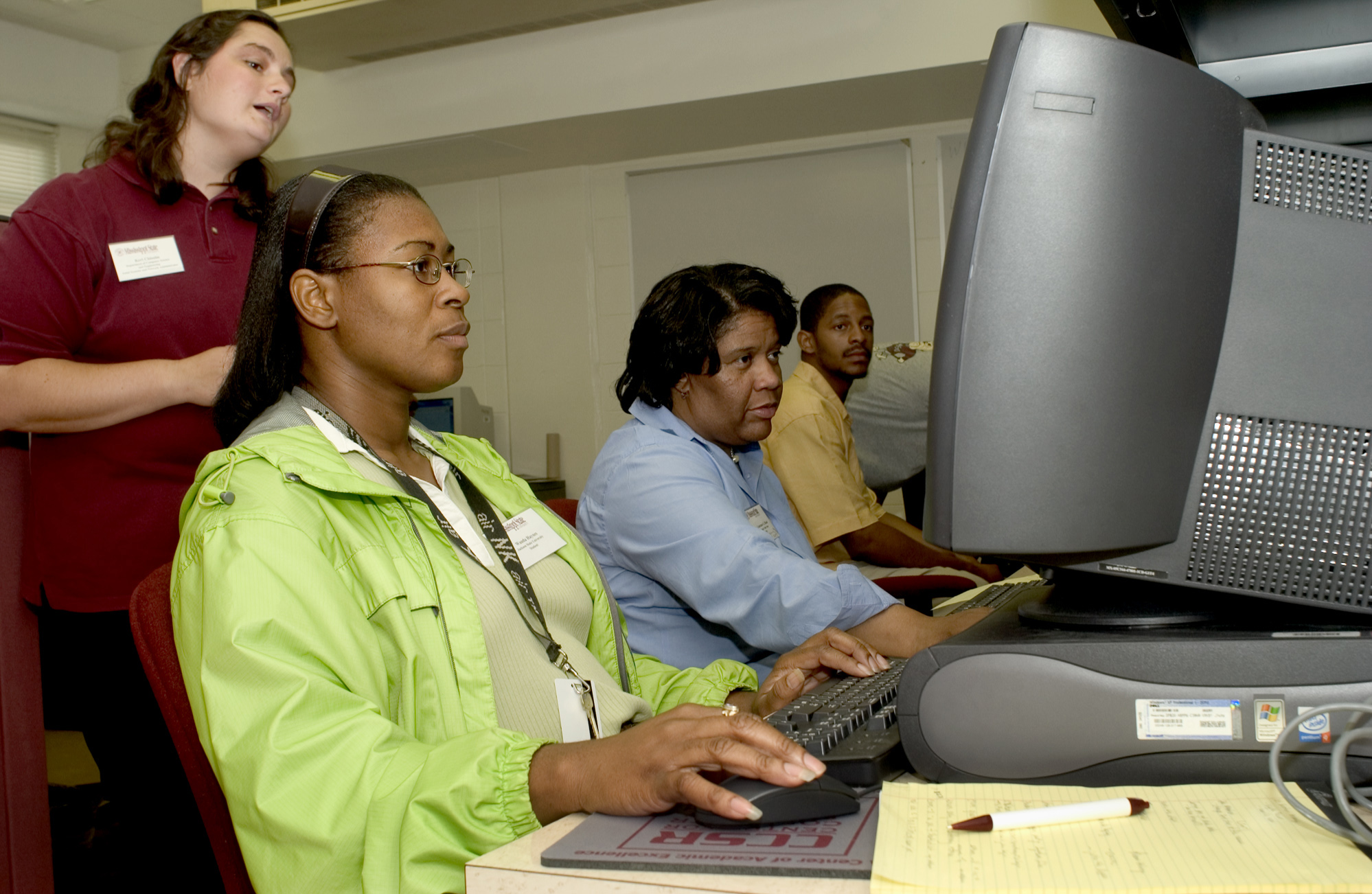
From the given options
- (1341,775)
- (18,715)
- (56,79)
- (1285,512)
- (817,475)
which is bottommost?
(18,715)

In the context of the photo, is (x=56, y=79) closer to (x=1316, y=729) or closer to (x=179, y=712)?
(x=179, y=712)

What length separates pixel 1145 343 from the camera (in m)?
0.75

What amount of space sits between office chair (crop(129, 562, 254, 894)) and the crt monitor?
64 cm

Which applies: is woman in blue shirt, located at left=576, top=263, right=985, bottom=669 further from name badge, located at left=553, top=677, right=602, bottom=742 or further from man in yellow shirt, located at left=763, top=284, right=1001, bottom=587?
man in yellow shirt, located at left=763, top=284, right=1001, bottom=587

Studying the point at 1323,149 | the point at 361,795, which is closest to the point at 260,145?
the point at 361,795

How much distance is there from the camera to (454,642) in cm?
97

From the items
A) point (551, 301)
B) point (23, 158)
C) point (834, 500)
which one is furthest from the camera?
point (551, 301)

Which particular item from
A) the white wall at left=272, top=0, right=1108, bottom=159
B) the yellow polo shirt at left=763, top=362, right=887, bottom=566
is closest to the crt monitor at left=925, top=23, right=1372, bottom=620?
the yellow polo shirt at left=763, top=362, right=887, bottom=566

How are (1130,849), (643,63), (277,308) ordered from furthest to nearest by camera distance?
(643,63) → (277,308) → (1130,849)

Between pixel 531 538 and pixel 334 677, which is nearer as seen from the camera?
pixel 334 677

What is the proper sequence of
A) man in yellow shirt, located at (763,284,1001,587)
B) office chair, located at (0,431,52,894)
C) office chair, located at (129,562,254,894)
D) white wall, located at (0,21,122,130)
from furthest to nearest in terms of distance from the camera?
white wall, located at (0,21,122,130)
man in yellow shirt, located at (763,284,1001,587)
office chair, located at (0,431,52,894)
office chair, located at (129,562,254,894)

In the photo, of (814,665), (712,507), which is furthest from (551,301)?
(814,665)

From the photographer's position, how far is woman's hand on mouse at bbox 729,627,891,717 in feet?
3.71

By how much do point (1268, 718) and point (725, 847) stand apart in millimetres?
364
